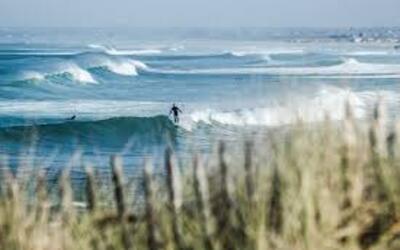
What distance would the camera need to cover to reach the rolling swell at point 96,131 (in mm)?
25172

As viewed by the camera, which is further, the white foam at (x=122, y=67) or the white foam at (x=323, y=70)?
the white foam at (x=122, y=67)

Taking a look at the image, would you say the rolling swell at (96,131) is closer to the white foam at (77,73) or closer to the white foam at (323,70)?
the white foam at (77,73)

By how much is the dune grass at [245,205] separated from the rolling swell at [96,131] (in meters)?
19.0

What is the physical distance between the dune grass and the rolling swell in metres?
19.0

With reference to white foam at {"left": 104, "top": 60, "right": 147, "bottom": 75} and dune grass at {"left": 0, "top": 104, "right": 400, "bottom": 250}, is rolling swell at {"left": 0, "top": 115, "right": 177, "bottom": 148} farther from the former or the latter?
white foam at {"left": 104, "top": 60, "right": 147, "bottom": 75}

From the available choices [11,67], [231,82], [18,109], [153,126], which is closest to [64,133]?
[153,126]

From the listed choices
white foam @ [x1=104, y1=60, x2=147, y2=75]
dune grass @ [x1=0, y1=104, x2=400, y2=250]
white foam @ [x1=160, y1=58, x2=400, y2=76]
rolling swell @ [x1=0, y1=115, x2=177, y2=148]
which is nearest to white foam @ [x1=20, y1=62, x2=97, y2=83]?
white foam @ [x1=104, y1=60, x2=147, y2=75]

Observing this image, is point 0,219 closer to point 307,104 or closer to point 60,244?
point 60,244

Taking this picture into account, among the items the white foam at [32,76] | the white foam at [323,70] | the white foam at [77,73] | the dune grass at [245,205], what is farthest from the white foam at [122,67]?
the dune grass at [245,205]

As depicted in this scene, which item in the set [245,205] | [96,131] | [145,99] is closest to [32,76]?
[145,99]

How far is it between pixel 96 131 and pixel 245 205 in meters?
23.3

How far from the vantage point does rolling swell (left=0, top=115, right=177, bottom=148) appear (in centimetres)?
2517

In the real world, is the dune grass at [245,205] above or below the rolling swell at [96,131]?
above

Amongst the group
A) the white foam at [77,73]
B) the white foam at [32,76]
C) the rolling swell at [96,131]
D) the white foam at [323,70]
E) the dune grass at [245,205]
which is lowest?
the white foam at [323,70]
